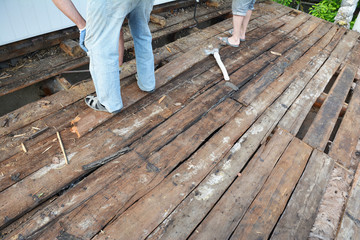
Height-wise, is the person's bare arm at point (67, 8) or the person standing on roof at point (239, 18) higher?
the person's bare arm at point (67, 8)

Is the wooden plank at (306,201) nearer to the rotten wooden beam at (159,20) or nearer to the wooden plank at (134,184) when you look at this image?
the wooden plank at (134,184)

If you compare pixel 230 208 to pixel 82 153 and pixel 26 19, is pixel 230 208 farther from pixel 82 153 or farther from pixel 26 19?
pixel 26 19

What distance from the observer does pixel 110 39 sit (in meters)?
1.55

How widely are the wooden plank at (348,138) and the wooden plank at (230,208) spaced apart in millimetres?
496

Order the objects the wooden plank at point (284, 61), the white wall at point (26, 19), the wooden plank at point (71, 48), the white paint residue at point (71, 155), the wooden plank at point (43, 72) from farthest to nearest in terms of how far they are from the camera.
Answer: the wooden plank at point (71, 48)
the wooden plank at point (284, 61)
the white wall at point (26, 19)
the wooden plank at point (43, 72)
the white paint residue at point (71, 155)

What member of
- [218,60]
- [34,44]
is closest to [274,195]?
[218,60]

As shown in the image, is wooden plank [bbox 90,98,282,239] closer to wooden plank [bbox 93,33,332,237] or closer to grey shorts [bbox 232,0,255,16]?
wooden plank [bbox 93,33,332,237]

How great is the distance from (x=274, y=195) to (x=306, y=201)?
22 cm

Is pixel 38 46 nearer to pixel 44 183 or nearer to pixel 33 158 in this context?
pixel 33 158

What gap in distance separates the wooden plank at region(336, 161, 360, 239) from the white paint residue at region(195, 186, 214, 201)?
808 mm

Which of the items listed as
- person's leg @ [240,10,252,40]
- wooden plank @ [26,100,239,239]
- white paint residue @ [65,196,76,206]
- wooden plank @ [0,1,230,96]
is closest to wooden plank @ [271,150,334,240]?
wooden plank @ [26,100,239,239]

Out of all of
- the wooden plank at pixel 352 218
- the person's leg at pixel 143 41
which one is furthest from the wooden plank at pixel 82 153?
the wooden plank at pixel 352 218

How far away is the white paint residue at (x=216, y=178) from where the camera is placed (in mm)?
1584

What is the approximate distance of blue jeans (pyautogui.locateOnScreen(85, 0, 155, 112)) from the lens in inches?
57.4
